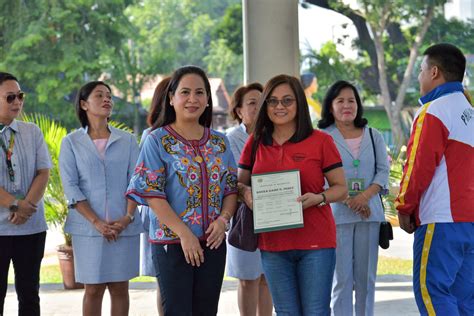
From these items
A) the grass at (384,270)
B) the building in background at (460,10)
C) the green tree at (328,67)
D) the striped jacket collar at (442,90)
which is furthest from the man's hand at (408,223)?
the building in background at (460,10)

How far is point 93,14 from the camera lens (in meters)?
10.7

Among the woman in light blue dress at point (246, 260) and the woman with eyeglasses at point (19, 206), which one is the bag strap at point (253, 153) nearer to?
the woman in light blue dress at point (246, 260)

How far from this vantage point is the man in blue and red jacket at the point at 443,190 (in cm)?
405

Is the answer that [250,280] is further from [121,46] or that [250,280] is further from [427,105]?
[121,46]

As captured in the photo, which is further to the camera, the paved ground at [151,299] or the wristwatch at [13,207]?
the paved ground at [151,299]

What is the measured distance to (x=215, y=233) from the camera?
3648 millimetres

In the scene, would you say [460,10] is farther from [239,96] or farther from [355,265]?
[355,265]

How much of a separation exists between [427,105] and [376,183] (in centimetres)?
100

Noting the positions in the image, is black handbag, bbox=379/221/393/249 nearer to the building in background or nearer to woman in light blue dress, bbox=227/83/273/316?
woman in light blue dress, bbox=227/83/273/316

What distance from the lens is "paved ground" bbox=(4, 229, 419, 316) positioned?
251 inches

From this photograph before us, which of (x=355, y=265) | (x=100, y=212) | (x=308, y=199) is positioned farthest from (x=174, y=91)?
(x=355, y=265)

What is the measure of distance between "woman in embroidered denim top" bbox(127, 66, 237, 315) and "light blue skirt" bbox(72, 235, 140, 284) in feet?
3.40

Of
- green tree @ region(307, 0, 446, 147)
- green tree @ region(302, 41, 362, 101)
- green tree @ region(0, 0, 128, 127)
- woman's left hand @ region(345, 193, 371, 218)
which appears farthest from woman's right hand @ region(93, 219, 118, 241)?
green tree @ region(0, 0, 128, 127)

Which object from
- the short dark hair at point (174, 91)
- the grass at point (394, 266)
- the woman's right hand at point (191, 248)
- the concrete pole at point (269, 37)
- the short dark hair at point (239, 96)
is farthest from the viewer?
the grass at point (394, 266)
